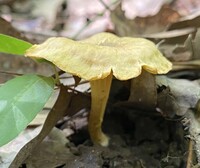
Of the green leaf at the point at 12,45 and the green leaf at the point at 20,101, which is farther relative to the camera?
the green leaf at the point at 12,45

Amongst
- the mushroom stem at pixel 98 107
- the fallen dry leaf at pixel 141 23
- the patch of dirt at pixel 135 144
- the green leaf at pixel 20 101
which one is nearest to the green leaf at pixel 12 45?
the green leaf at pixel 20 101

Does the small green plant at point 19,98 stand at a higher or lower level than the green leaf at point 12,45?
lower

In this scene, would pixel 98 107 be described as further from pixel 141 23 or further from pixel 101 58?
pixel 141 23

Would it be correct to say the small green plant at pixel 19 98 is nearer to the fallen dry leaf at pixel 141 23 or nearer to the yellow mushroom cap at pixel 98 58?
the yellow mushroom cap at pixel 98 58

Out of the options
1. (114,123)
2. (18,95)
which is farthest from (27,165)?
(114,123)

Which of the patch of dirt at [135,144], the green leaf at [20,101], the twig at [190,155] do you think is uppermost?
the green leaf at [20,101]

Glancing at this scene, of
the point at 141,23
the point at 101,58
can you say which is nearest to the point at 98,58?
the point at 101,58
